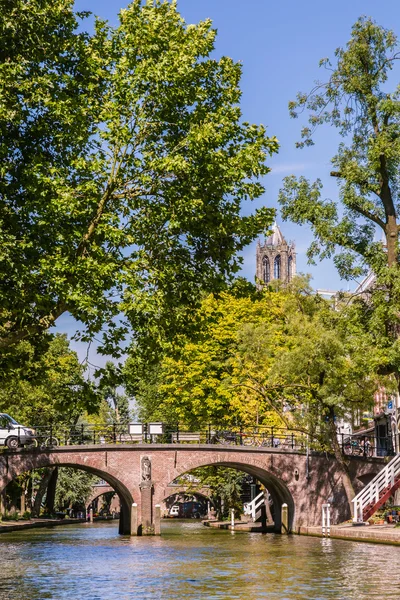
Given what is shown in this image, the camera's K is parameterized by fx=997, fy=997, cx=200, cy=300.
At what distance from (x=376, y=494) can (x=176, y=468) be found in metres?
11.9

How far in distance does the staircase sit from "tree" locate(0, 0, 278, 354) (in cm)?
1756

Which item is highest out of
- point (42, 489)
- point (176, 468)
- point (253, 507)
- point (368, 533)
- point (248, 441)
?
point (248, 441)

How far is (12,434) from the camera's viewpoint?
167 feet

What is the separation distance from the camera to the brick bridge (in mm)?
47531

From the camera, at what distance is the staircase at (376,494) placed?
39.7 metres

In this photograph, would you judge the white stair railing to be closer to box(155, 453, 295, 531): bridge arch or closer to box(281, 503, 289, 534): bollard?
box(155, 453, 295, 531): bridge arch

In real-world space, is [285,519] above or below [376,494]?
below

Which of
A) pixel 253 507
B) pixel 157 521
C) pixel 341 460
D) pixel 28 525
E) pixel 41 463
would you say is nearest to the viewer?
pixel 341 460

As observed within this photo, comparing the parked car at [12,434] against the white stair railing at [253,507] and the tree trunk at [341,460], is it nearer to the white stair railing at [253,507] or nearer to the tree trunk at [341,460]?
the tree trunk at [341,460]

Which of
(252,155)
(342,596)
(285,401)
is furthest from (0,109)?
(285,401)

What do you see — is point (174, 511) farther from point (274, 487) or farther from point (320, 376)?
point (320, 376)

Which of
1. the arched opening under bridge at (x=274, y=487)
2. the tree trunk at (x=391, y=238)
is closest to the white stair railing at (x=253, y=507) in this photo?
the arched opening under bridge at (x=274, y=487)

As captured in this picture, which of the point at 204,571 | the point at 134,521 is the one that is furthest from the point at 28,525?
the point at 204,571

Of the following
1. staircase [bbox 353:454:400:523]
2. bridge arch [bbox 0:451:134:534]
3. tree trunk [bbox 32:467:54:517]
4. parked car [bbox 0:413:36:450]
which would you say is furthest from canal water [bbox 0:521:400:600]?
tree trunk [bbox 32:467:54:517]
